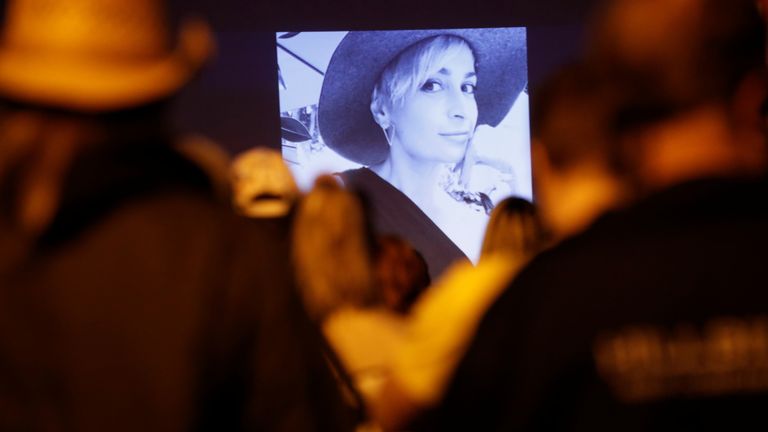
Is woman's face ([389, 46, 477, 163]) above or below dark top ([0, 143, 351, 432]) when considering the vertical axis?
above

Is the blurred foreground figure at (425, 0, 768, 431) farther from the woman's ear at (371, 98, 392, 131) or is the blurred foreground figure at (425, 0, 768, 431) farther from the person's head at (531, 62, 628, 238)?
the woman's ear at (371, 98, 392, 131)

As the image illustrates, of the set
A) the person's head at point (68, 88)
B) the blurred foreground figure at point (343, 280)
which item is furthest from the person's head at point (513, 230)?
the person's head at point (68, 88)

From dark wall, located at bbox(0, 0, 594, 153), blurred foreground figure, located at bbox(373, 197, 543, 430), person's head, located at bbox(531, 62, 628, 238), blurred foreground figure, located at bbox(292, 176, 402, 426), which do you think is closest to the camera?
person's head, located at bbox(531, 62, 628, 238)

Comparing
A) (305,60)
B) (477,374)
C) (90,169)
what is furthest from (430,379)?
(305,60)

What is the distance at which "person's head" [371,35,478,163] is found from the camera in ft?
22.8

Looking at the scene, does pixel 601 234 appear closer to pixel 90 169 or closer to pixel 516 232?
pixel 90 169

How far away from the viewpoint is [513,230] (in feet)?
8.70

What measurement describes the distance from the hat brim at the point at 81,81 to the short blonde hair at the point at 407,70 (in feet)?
19.4

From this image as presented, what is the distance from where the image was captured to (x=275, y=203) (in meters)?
2.61

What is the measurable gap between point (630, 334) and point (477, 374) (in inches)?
7.0

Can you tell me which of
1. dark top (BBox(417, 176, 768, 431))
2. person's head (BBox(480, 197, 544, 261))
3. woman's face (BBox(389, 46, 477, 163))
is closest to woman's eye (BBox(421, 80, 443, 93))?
woman's face (BBox(389, 46, 477, 163))

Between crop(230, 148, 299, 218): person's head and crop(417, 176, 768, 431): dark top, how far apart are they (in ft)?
5.25

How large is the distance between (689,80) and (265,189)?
169cm

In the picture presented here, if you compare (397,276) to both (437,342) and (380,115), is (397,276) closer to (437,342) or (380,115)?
(437,342)
